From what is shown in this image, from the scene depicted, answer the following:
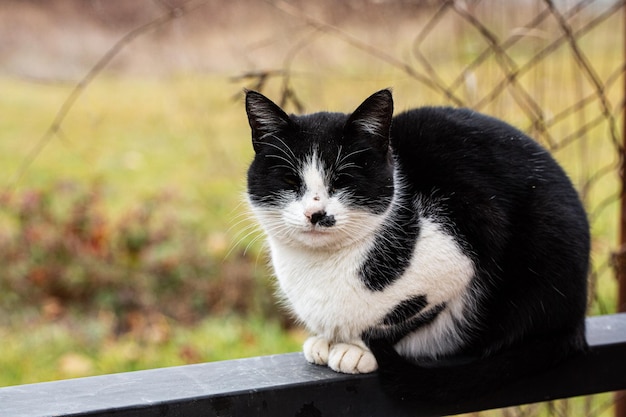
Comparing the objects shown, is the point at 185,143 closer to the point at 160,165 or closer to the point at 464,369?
the point at 160,165

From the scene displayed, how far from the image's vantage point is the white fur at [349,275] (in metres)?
1.05

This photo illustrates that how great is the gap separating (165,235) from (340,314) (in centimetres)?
155

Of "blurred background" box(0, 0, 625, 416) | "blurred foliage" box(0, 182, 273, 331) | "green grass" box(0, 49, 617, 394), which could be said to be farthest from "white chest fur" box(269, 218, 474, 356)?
"blurred foliage" box(0, 182, 273, 331)

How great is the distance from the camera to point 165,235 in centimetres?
254

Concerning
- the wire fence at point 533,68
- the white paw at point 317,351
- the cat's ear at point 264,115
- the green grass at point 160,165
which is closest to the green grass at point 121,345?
the green grass at point 160,165

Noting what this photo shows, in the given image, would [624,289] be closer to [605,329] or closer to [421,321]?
[605,329]

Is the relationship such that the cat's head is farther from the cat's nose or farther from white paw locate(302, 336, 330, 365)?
white paw locate(302, 336, 330, 365)

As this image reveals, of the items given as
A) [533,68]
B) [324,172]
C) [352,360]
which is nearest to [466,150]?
[324,172]

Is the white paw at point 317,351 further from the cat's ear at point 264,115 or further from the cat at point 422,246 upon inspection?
the cat's ear at point 264,115

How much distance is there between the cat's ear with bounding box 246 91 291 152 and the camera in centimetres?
106

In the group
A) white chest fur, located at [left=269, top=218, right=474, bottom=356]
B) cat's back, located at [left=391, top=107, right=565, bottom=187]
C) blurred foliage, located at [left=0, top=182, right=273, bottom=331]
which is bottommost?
blurred foliage, located at [left=0, top=182, right=273, bottom=331]

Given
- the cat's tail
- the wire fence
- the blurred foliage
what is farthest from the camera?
the blurred foliage

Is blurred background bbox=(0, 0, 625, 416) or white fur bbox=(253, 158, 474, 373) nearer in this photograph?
white fur bbox=(253, 158, 474, 373)

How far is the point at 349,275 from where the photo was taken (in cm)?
108
